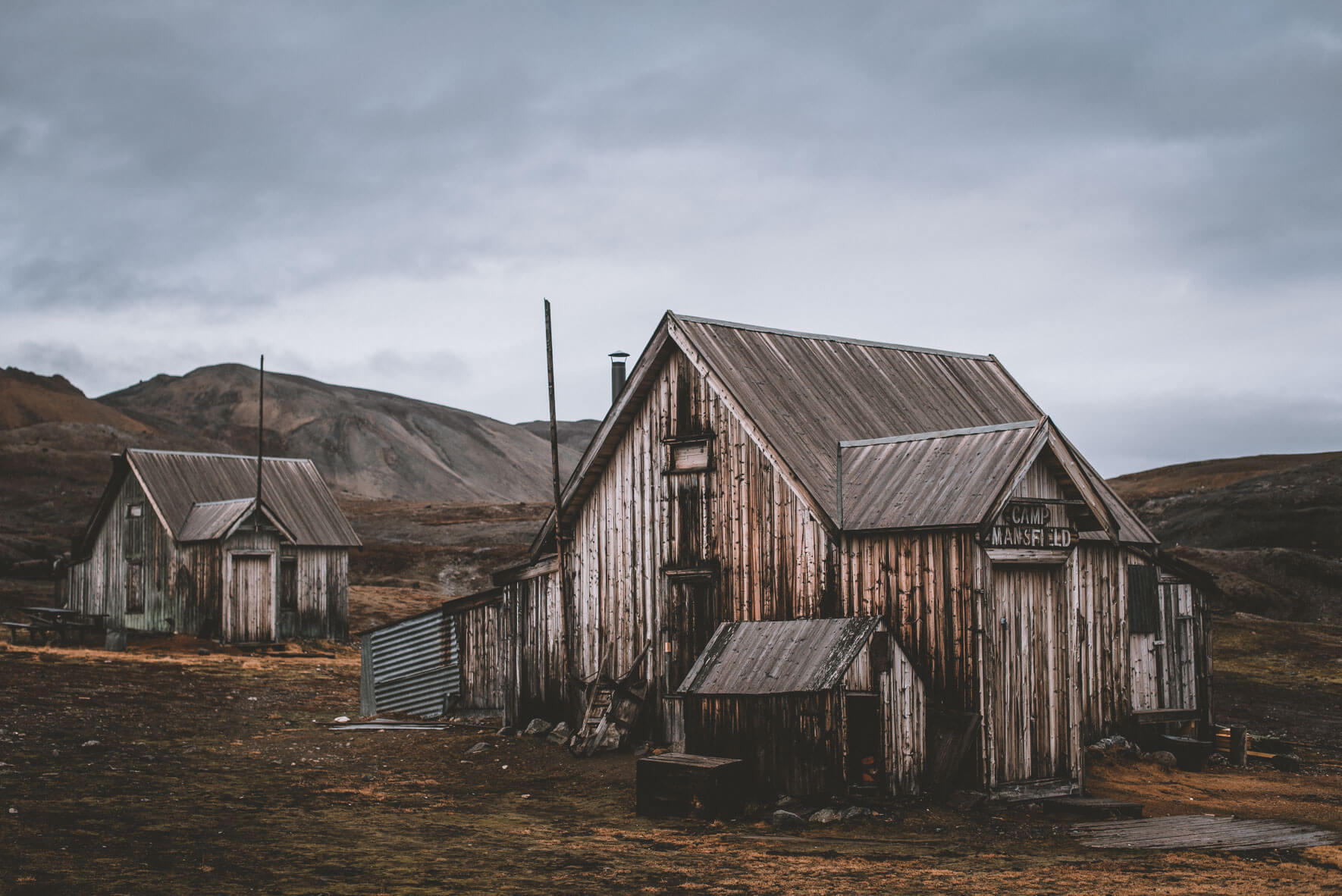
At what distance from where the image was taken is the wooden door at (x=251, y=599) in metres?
37.7

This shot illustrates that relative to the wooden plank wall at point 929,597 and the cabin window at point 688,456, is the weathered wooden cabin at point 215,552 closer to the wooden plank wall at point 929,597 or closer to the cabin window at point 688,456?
the cabin window at point 688,456

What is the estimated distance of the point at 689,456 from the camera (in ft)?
63.2

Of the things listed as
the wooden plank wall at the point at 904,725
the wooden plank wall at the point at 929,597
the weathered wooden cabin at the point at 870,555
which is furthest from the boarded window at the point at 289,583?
the wooden plank wall at the point at 904,725

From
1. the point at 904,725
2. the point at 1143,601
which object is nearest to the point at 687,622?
the point at 904,725

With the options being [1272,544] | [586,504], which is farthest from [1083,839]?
[1272,544]

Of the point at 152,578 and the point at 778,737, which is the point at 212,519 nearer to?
the point at 152,578

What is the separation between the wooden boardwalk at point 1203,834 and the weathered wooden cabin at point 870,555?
5.84 ft

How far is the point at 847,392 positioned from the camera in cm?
2047

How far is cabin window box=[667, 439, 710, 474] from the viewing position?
1903 cm

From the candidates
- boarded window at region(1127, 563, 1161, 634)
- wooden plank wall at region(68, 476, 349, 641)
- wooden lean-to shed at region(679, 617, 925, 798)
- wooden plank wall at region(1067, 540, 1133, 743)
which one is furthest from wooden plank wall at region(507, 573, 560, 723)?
wooden plank wall at region(68, 476, 349, 641)

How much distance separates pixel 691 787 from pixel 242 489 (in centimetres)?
3178

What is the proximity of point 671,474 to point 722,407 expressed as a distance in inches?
56.2

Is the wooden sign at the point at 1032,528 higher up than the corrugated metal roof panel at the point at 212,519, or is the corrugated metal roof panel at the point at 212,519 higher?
the corrugated metal roof panel at the point at 212,519

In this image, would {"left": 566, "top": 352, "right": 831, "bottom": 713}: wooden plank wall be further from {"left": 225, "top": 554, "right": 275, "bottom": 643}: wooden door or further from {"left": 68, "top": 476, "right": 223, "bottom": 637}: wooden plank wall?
{"left": 68, "top": 476, "right": 223, "bottom": 637}: wooden plank wall
